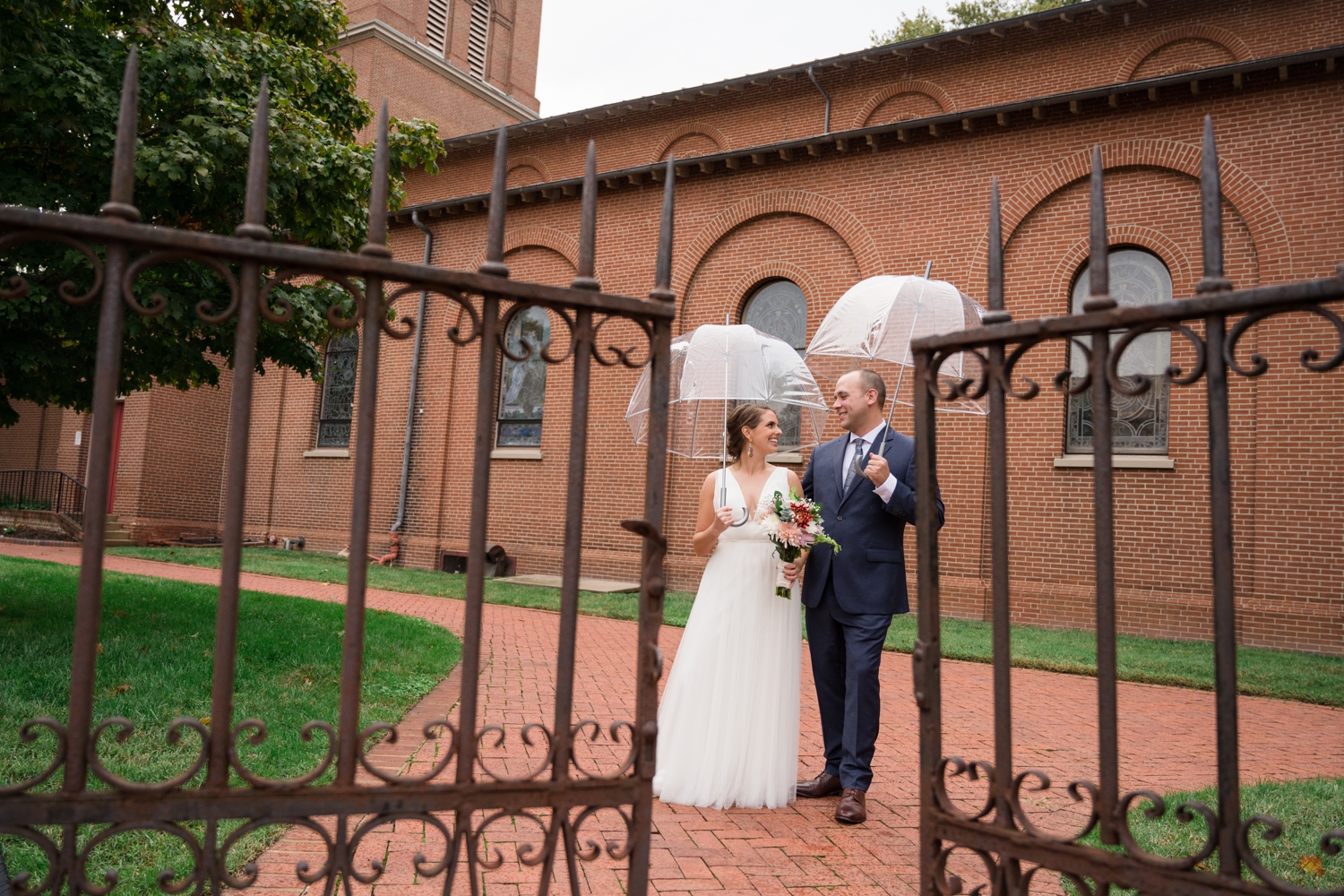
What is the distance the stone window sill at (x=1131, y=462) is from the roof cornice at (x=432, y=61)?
63.0 feet

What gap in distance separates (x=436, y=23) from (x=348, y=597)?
29.5m

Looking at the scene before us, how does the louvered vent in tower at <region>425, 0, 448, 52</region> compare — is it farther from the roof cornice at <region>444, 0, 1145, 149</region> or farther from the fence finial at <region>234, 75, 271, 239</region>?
the fence finial at <region>234, 75, 271, 239</region>

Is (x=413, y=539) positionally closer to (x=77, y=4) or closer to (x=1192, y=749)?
(x=77, y=4)

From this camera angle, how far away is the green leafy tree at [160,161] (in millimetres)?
6301

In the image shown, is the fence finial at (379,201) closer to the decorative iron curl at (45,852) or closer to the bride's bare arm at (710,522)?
the decorative iron curl at (45,852)

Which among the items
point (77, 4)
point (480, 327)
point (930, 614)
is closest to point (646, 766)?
point (930, 614)

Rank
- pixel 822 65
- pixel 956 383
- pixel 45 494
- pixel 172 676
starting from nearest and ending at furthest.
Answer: pixel 956 383, pixel 172 676, pixel 822 65, pixel 45 494

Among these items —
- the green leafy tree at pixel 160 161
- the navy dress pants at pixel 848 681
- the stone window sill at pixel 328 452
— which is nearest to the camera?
the navy dress pants at pixel 848 681

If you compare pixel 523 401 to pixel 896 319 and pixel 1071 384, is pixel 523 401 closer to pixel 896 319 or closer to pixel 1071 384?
pixel 896 319

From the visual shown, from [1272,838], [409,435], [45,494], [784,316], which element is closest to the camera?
[1272,838]

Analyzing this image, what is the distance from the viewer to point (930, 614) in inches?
93.4

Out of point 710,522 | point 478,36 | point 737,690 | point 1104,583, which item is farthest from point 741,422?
point 478,36

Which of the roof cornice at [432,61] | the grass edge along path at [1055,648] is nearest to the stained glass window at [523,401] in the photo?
the grass edge along path at [1055,648]

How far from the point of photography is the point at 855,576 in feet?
14.8
